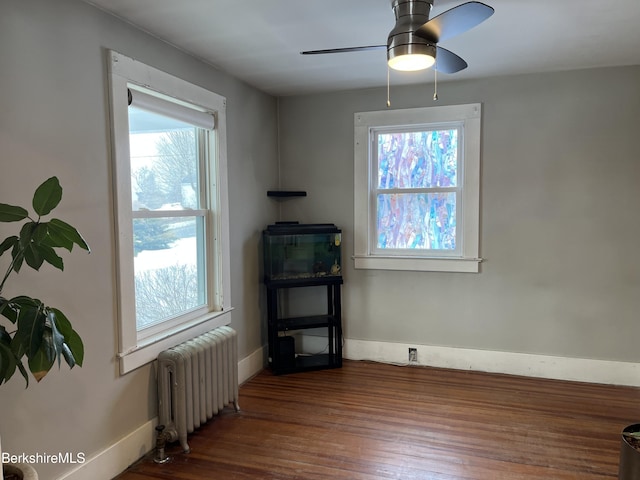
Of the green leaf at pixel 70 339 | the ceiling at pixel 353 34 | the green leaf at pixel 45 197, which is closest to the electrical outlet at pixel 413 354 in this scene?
the ceiling at pixel 353 34

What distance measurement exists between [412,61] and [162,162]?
5.31 ft

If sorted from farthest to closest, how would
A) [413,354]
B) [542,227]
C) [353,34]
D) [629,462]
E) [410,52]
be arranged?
[413,354] < [542,227] < [353,34] < [410,52] < [629,462]

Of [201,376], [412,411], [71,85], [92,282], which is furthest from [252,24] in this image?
[412,411]

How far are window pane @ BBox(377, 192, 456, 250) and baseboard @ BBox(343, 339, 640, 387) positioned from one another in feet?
3.04

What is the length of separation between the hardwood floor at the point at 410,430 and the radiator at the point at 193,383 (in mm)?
138

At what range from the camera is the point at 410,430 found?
2838mm

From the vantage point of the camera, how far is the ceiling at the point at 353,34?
2303 millimetres

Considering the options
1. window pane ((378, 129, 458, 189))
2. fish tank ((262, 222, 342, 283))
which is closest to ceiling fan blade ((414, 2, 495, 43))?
window pane ((378, 129, 458, 189))

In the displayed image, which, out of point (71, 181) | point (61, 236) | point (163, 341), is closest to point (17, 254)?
point (61, 236)

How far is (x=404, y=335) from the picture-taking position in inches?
159

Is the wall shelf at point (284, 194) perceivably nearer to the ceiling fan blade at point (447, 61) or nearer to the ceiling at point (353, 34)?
the ceiling at point (353, 34)

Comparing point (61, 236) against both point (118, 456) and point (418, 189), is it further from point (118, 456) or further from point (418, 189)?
point (418, 189)

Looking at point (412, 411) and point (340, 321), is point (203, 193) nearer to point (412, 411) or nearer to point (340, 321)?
point (340, 321)

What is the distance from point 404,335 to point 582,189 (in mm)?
1894
